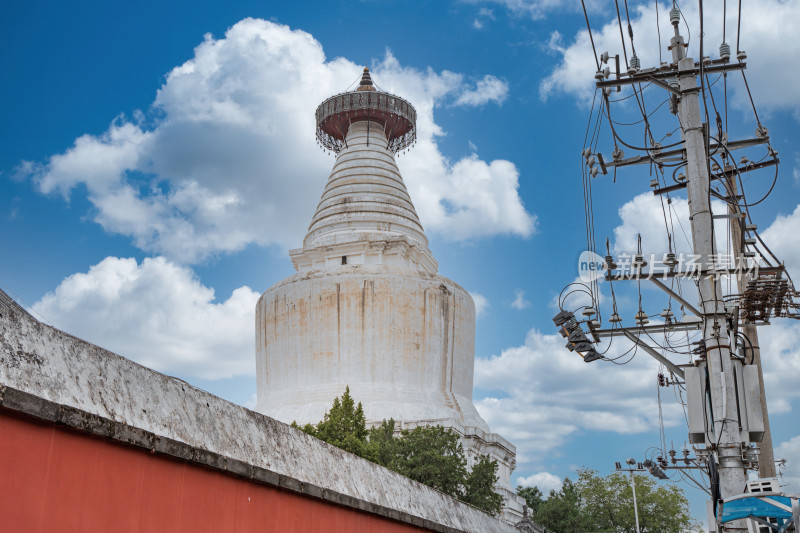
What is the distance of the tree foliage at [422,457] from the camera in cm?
2005

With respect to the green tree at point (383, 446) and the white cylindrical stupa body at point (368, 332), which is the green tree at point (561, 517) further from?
the green tree at point (383, 446)

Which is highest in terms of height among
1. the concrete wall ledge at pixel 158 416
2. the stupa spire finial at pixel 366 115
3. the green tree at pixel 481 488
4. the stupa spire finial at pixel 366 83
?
the stupa spire finial at pixel 366 83

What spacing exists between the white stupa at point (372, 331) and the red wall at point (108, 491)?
75.2 ft

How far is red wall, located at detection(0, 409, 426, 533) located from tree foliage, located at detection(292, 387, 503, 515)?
1310 centimetres

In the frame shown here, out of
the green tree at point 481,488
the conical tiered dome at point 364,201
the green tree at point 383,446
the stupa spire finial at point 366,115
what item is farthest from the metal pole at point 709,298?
the stupa spire finial at point 366,115

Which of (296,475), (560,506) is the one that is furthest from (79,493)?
(560,506)

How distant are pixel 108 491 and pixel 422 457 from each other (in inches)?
644

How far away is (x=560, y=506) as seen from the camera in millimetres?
33500

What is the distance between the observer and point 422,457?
20.9 metres

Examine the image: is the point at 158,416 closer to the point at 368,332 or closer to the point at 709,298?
the point at 709,298

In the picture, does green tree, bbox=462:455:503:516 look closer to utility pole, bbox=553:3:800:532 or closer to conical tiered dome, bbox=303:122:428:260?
utility pole, bbox=553:3:800:532

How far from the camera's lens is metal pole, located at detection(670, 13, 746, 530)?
34.6 ft

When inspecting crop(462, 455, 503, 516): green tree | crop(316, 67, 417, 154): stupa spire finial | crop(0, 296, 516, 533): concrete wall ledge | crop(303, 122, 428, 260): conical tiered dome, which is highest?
crop(316, 67, 417, 154): stupa spire finial

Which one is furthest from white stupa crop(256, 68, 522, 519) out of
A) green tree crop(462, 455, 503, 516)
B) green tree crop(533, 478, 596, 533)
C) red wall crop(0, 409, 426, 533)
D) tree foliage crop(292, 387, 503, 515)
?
red wall crop(0, 409, 426, 533)
